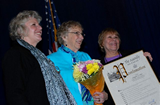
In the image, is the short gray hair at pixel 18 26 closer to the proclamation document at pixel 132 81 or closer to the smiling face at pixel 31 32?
the smiling face at pixel 31 32

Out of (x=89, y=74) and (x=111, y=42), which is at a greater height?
(x=111, y=42)

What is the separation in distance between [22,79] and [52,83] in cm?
30

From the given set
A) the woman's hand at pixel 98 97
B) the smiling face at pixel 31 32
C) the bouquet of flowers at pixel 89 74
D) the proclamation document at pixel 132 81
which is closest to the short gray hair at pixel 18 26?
the smiling face at pixel 31 32

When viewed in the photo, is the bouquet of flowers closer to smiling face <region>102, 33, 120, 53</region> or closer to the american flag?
smiling face <region>102, 33, 120, 53</region>

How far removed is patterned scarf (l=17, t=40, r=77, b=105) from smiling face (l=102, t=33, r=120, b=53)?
1291mm

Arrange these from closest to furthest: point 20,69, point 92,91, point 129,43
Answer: point 20,69, point 92,91, point 129,43

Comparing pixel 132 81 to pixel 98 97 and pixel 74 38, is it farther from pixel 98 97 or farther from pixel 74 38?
pixel 74 38

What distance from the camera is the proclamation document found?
2.64 metres

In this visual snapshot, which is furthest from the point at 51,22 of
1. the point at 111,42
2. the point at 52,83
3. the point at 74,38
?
the point at 52,83

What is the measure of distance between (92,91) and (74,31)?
82 centimetres

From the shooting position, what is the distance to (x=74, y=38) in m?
2.68

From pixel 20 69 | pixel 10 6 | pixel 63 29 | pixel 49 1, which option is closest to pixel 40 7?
pixel 49 1

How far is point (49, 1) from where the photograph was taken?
4301 millimetres

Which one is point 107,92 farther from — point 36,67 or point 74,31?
point 36,67
